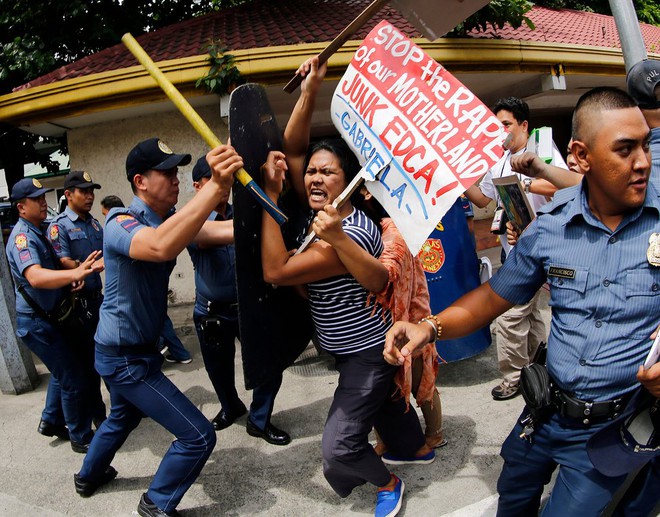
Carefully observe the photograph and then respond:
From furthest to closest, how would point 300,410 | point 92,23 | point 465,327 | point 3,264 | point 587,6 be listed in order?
1. point 587,6
2. point 92,23
3. point 3,264
4. point 300,410
5. point 465,327

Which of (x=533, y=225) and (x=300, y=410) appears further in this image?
(x=300, y=410)

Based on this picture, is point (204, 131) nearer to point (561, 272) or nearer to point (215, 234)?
point (215, 234)

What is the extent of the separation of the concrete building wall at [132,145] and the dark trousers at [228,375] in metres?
3.08

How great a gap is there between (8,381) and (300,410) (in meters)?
2.98

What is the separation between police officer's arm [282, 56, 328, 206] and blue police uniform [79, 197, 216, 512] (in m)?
0.78

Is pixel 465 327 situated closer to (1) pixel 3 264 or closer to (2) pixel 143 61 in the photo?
(2) pixel 143 61

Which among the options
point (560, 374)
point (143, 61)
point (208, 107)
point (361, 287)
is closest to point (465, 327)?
point (560, 374)

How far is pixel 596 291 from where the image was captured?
171 cm

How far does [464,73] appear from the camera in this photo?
6.59m

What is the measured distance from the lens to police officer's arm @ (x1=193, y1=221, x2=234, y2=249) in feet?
10.7

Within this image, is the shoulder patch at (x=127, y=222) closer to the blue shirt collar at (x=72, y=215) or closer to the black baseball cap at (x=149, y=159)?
the black baseball cap at (x=149, y=159)

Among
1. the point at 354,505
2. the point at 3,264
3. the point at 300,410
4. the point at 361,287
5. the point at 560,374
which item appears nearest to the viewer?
the point at 560,374

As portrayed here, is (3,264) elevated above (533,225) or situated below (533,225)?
below

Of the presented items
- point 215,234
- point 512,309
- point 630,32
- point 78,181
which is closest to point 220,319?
point 215,234
